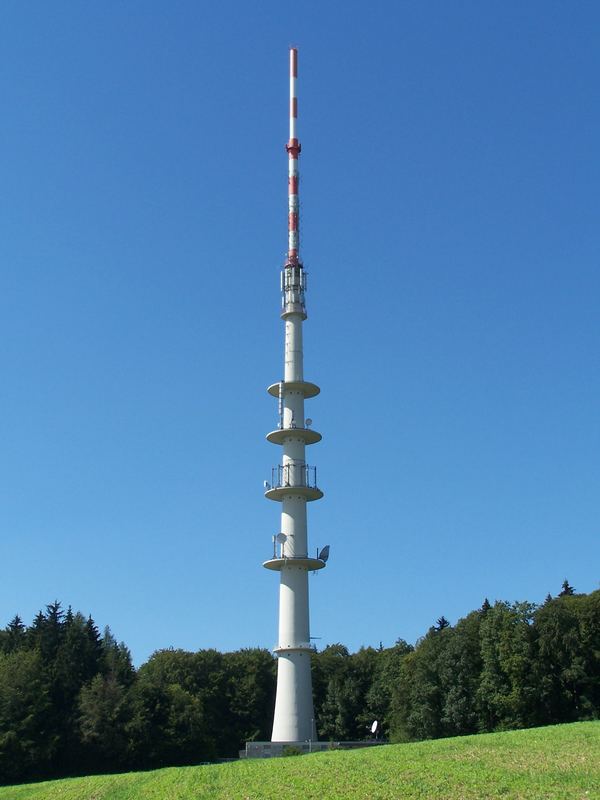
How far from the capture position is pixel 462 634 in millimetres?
70812

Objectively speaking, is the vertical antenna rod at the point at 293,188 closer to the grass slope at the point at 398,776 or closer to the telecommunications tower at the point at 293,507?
the telecommunications tower at the point at 293,507

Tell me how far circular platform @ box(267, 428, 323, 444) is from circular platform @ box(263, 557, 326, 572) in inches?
294

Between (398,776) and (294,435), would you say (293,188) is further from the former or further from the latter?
(398,776)

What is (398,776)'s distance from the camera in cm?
3186

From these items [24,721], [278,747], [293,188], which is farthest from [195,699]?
[293,188]

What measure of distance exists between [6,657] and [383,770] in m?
36.4

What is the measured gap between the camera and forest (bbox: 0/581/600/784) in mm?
57281

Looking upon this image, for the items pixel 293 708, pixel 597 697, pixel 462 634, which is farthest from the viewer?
pixel 462 634

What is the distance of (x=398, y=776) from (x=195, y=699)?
130 ft

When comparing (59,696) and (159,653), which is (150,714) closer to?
(59,696)

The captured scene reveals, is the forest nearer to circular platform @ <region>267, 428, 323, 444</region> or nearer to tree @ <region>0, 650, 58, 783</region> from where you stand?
tree @ <region>0, 650, 58, 783</region>

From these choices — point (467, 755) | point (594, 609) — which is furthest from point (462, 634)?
point (467, 755)

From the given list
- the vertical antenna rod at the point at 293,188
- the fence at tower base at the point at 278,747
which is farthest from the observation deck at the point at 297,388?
the fence at tower base at the point at 278,747

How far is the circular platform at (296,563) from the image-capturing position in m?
54.5
